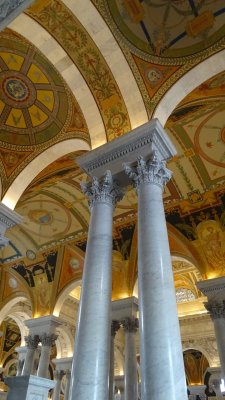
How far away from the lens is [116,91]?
6391 mm

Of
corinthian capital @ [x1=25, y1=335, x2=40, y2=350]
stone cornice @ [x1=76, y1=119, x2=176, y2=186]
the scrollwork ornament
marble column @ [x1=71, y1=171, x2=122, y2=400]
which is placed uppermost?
stone cornice @ [x1=76, y1=119, x2=176, y2=186]

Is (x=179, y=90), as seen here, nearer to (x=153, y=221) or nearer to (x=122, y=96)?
(x=122, y=96)

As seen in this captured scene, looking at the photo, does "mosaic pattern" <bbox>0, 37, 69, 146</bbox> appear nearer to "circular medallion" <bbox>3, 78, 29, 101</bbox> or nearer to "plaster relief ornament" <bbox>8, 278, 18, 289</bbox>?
"circular medallion" <bbox>3, 78, 29, 101</bbox>

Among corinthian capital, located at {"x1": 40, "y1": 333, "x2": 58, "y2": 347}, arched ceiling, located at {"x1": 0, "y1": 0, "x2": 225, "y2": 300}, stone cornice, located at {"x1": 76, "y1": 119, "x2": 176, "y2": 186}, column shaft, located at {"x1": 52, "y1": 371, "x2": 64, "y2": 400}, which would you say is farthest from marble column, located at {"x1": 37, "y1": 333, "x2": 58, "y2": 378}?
stone cornice, located at {"x1": 76, "y1": 119, "x2": 176, "y2": 186}

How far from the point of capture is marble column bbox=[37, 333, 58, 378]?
35.8 ft

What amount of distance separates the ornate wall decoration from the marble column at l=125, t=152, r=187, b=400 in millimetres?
1628

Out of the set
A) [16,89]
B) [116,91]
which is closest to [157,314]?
[116,91]

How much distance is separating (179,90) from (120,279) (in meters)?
7.05

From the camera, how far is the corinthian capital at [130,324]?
9.96 m

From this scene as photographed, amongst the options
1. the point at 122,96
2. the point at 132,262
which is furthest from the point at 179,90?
the point at 132,262

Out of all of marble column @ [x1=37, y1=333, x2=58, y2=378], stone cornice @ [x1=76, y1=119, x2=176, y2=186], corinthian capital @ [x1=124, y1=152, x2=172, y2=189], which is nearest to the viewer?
corinthian capital @ [x1=124, y1=152, x2=172, y2=189]

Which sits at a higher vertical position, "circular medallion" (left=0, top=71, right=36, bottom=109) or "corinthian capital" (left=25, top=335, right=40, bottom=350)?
"circular medallion" (left=0, top=71, right=36, bottom=109)

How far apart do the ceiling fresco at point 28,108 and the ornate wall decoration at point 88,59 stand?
0.61 m

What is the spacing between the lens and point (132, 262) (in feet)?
37.2
